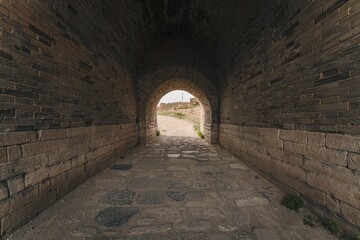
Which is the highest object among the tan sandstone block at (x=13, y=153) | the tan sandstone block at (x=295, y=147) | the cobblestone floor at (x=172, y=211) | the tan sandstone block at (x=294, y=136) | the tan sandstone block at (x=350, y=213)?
the tan sandstone block at (x=294, y=136)

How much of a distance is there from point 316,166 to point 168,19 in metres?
7.43

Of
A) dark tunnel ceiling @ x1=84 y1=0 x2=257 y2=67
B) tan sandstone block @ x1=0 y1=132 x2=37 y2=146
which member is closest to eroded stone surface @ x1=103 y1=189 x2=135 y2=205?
tan sandstone block @ x1=0 y1=132 x2=37 y2=146

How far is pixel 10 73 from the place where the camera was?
2115mm

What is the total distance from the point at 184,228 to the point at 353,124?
8.11 ft

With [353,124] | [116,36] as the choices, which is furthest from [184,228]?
[116,36]

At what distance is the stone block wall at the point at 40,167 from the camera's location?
2.01m

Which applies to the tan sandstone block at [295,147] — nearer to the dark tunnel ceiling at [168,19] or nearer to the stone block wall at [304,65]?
the stone block wall at [304,65]

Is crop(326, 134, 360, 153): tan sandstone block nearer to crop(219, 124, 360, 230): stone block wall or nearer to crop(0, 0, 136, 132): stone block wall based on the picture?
crop(219, 124, 360, 230): stone block wall

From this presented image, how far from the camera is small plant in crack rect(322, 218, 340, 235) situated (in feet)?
6.68

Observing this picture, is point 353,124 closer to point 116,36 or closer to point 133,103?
point 116,36

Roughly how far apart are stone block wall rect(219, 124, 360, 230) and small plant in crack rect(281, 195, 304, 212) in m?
0.13

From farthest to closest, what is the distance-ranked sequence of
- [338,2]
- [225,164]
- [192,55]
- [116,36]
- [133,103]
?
[192,55], [133,103], [116,36], [225,164], [338,2]

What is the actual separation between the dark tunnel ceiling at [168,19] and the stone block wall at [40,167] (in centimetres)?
307

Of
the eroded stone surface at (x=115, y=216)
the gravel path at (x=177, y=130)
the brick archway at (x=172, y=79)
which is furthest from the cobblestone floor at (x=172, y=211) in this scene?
the gravel path at (x=177, y=130)
